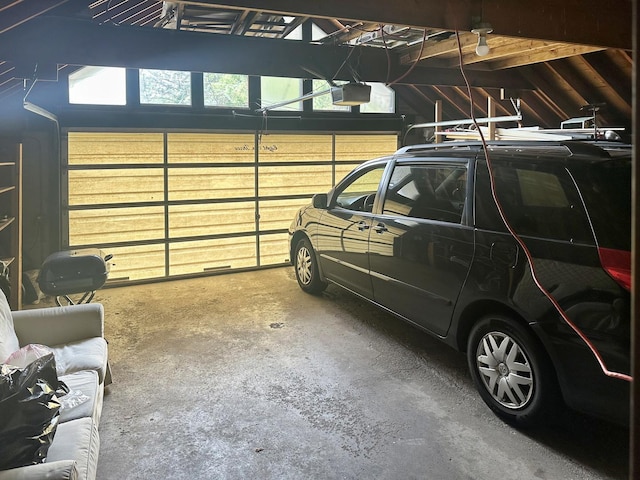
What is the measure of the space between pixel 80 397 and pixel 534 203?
2636 mm

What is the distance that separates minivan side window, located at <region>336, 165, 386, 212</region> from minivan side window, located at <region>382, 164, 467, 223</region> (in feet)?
1.13

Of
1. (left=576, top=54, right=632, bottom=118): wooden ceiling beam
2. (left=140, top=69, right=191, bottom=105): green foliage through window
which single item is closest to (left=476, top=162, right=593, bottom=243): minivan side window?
(left=576, top=54, right=632, bottom=118): wooden ceiling beam

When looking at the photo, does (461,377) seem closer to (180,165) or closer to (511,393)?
(511,393)

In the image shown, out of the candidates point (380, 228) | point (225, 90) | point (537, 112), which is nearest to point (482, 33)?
point (380, 228)

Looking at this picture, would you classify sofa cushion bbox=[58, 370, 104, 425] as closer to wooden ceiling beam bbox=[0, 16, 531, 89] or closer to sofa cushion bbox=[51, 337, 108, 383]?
sofa cushion bbox=[51, 337, 108, 383]

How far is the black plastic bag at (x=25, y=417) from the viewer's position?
1.83m

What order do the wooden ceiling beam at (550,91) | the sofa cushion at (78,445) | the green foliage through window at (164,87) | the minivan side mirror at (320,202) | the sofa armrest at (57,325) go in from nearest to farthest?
the sofa cushion at (78,445) < the sofa armrest at (57,325) < the minivan side mirror at (320,202) < the wooden ceiling beam at (550,91) < the green foliage through window at (164,87)

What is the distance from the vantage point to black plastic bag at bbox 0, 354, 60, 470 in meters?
1.83

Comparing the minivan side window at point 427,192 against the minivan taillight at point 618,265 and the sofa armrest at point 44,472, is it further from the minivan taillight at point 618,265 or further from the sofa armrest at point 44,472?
the sofa armrest at point 44,472

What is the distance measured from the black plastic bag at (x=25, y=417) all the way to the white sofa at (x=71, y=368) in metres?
0.08

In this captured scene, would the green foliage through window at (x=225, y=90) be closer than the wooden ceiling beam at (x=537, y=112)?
No

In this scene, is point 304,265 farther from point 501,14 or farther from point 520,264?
point 501,14

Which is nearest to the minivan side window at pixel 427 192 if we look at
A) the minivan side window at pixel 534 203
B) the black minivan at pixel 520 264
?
the black minivan at pixel 520 264

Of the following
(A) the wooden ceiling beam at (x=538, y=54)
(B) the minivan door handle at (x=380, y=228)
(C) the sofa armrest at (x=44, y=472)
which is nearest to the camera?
(C) the sofa armrest at (x=44, y=472)
